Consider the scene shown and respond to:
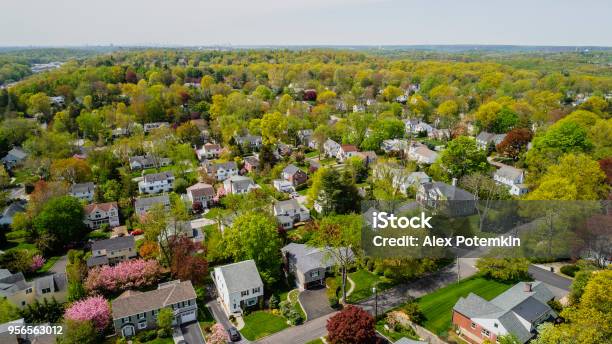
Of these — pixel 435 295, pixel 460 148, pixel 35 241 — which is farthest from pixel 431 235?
pixel 35 241

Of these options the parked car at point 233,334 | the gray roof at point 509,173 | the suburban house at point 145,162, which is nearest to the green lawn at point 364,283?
the parked car at point 233,334

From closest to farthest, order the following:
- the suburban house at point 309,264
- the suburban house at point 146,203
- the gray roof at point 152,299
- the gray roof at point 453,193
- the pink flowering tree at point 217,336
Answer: the pink flowering tree at point 217,336 < the gray roof at point 152,299 < the suburban house at point 309,264 < the gray roof at point 453,193 < the suburban house at point 146,203

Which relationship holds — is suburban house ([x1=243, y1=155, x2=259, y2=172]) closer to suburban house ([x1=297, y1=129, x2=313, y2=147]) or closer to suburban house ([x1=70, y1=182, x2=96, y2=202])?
→ suburban house ([x1=297, y1=129, x2=313, y2=147])

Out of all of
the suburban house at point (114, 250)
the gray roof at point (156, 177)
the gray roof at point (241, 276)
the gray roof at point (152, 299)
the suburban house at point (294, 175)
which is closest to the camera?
the gray roof at point (152, 299)

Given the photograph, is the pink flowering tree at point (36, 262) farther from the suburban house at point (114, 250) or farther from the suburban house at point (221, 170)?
the suburban house at point (221, 170)

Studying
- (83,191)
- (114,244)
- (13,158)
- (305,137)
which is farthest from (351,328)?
(13,158)

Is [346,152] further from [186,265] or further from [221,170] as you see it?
[186,265]
